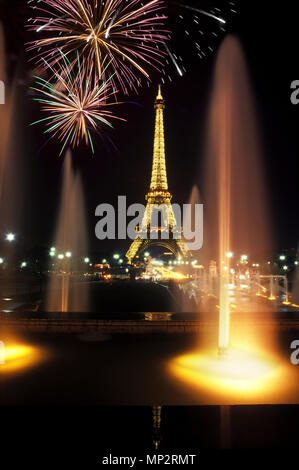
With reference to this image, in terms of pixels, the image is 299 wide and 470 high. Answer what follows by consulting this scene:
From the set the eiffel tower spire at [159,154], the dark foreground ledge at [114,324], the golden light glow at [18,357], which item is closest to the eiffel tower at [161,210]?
the eiffel tower spire at [159,154]

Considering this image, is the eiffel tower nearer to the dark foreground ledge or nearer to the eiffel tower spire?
the eiffel tower spire

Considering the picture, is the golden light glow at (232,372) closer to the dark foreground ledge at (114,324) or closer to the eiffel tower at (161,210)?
the dark foreground ledge at (114,324)

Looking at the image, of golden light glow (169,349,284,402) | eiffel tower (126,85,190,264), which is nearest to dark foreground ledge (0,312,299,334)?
golden light glow (169,349,284,402)

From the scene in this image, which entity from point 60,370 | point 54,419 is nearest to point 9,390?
point 60,370

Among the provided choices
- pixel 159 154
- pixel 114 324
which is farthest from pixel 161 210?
pixel 114 324

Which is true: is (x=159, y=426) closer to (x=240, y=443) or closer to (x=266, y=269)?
(x=240, y=443)
